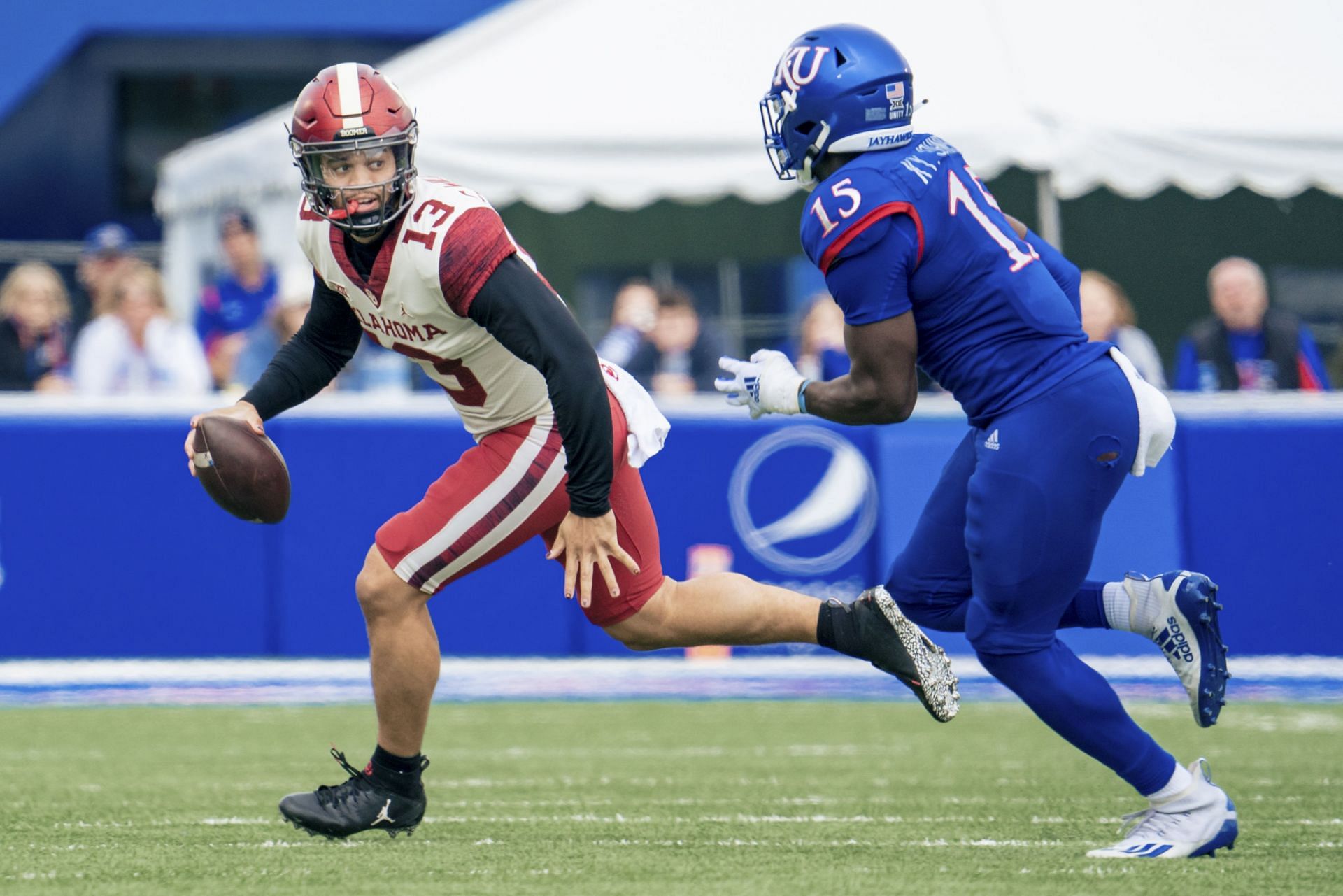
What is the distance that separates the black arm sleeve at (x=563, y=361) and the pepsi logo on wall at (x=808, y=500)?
4.02 metres

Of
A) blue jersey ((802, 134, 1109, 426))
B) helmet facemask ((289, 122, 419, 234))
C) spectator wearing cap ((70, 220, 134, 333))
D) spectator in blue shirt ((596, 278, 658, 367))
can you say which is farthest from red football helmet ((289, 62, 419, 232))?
spectator wearing cap ((70, 220, 134, 333))

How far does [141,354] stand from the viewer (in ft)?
28.4

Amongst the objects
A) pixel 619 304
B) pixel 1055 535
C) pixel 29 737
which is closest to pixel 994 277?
pixel 1055 535

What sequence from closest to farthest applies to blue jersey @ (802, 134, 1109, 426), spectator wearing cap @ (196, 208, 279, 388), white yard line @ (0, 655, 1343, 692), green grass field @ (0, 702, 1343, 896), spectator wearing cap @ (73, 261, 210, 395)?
green grass field @ (0, 702, 1343, 896) < blue jersey @ (802, 134, 1109, 426) < white yard line @ (0, 655, 1343, 692) < spectator wearing cap @ (73, 261, 210, 395) < spectator wearing cap @ (196, 208, 279, 388)

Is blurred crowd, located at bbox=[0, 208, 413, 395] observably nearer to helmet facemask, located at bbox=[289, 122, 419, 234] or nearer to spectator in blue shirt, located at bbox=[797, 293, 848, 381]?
spectator in blue shirt, located at bbox=[797, 293, 848, 381]

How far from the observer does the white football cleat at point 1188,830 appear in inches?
159

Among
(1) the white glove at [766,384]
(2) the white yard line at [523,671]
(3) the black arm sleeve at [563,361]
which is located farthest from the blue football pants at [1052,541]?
(2) the white yard line at [523,671]

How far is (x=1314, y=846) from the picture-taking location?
165 inches

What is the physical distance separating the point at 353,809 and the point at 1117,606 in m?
1.75

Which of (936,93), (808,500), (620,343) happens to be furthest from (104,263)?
(936,93)

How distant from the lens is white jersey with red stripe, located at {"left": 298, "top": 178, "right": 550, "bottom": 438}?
13.4 ft

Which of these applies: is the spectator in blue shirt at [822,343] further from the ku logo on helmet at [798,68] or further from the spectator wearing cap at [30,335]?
the ku logo on helmet at [798,68]

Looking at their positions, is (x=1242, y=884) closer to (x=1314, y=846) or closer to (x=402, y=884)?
(x=1314, y=846)

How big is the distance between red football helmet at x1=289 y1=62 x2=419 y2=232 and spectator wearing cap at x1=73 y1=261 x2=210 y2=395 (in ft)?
15.2
